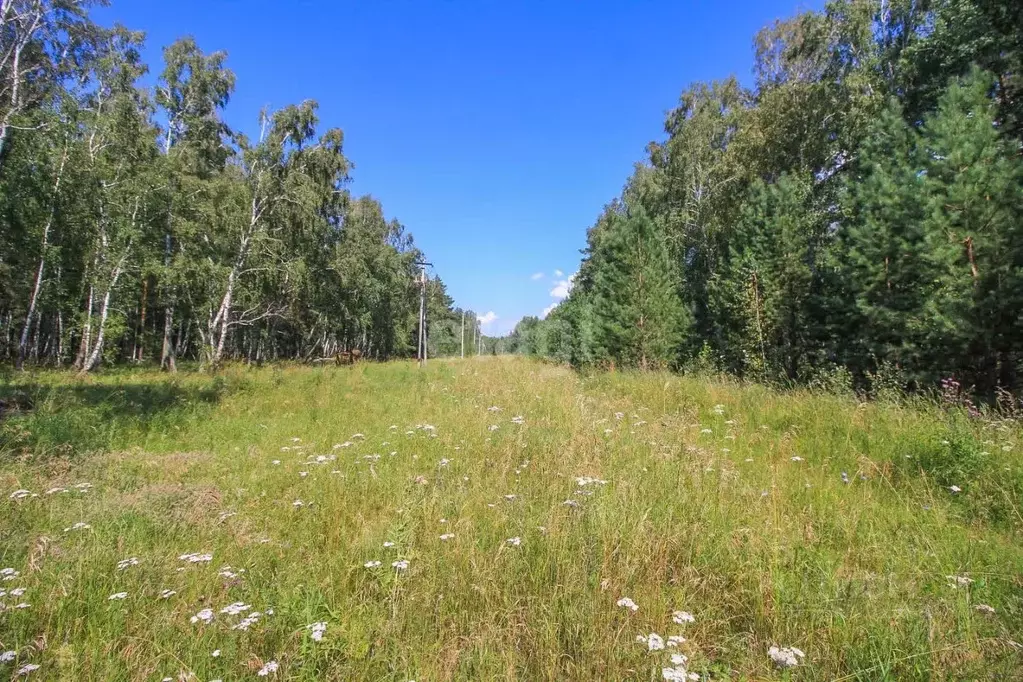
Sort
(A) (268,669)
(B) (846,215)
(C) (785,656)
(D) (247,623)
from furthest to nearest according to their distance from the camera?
(B) (846,215) → (D) (247,623) → (C) (785,656) → (A) (268,669)

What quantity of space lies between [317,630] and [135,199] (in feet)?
74.1

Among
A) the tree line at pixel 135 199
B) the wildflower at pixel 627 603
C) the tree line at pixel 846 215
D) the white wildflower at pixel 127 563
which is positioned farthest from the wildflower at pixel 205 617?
the tree line at pixel 135 199

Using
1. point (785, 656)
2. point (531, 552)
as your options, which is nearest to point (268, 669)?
point (531, 552)

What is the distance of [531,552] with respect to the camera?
2.71 meters

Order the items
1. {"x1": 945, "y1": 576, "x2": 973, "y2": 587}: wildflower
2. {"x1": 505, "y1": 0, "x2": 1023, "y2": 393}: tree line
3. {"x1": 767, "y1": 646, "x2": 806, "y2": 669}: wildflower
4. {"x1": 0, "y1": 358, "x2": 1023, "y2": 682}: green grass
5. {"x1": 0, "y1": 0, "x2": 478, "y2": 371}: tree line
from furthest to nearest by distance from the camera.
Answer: {"x1": 0, "y1": 0, "x2": 478, "y2": 371}: tree line → {"x1": 505, "y1": 0, "x2": 1023, "y2": 393}: tree line → {"x1": 945, "y1": 576, "x2": 973, "y2": 587}: wildflower → {"x1": 0, "y1": 358, "x2": 1023, "y2": 682}: green grass → {"x1": 767, "y1": 646, "x2": 806, "y2": 669}: wildflower

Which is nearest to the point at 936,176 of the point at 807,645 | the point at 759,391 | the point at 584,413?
the point at 759,391

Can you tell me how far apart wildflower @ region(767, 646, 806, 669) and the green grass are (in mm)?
66

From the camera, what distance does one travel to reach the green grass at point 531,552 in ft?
6.68

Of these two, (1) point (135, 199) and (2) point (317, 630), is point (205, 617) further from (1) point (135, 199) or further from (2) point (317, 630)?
(1) point (135, 199)

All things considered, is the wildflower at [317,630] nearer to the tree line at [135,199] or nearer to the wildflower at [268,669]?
the wildflower at [268,669]

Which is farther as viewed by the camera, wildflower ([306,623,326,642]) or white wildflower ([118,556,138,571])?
A: white wildflower ([118,556,138,571])

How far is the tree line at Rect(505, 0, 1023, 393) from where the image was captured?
9578 millimetres

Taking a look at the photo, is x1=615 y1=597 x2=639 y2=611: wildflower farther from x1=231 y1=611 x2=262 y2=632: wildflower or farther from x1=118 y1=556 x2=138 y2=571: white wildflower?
x1=118 y1=556 x2=138 y2=571: white wildflower

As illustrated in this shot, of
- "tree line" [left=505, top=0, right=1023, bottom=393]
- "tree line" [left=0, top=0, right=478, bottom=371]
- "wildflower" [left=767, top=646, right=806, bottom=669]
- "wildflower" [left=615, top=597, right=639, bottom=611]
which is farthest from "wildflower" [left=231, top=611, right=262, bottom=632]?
"tree line" [left=0, top=0, right=478, bottom=371]
